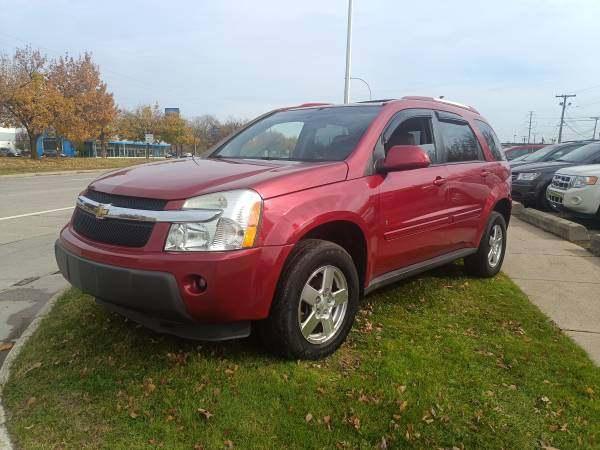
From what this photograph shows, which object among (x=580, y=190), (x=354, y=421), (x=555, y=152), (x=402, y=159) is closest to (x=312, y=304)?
(x=354, y=421)

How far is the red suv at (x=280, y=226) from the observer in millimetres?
2777

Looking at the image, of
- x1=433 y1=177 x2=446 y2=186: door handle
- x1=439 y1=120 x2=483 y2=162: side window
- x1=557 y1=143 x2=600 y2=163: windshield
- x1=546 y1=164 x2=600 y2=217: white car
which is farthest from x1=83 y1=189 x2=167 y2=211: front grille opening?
x1=557 y1=143 x2=600 y2=163: windshield

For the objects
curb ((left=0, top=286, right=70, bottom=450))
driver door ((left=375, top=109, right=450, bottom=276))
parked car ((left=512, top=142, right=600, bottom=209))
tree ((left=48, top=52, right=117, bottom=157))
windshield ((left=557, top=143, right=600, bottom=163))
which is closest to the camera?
curb ((left=0, top=286, right=70, bottom=450))

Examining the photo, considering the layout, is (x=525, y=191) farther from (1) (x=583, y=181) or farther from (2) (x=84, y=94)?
(2) (x=84, y=94)

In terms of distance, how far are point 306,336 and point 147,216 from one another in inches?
48.6

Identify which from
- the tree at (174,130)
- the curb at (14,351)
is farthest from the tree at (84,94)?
the curb at (14,351)

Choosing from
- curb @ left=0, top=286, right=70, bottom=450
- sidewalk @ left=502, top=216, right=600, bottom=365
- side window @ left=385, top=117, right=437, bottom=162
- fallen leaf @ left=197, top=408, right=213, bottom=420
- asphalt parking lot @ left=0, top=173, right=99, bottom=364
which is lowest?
asphalt parking lot @ left=0, top=173, right=99, bottom=364

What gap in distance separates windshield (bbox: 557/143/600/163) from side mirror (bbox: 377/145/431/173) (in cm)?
936

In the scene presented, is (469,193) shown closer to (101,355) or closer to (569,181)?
(101,355)

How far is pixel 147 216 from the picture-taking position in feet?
9.37

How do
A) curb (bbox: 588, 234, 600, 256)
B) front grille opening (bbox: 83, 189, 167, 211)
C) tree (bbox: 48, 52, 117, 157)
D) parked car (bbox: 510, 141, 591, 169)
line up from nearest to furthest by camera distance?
1. front grille opening (bbox: 83, 189, 167, 211)
2. curb (bbox: 588, 234, 600, 256)
3. parked car (bbox: 510, 141, 591, 169)
4. tree (bbox: 48, 52, 117, 157)

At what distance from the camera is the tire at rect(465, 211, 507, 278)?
5254 mm

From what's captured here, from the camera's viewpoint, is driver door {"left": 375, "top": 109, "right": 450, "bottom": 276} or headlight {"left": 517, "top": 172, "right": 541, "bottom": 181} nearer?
driver door {"left": 375, "top": 109, "right": 450, "bottom": 276}

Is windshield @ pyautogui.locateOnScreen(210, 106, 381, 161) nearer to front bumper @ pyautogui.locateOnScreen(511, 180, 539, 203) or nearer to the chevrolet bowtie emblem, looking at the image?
the chevrolet bowtie emblem
